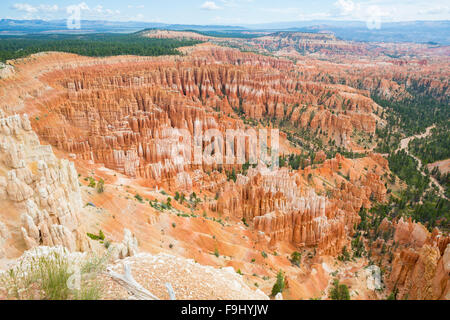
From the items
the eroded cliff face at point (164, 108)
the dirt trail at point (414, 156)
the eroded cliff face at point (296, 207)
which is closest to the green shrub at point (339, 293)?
the eroded cliff face at point (296, 207)

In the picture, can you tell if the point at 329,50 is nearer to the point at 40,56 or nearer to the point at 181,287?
the point at 40,56

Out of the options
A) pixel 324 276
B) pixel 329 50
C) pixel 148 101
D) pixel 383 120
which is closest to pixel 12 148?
pixel 324 276

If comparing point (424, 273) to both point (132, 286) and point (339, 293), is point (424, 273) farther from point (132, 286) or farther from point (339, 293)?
point (132, 286)

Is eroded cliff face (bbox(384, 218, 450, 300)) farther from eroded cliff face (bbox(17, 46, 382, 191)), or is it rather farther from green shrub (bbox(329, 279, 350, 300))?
eroded cliff face (bbox(17, 46, 382, 191))

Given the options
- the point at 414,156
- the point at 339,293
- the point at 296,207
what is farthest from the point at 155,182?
the point at 414,156

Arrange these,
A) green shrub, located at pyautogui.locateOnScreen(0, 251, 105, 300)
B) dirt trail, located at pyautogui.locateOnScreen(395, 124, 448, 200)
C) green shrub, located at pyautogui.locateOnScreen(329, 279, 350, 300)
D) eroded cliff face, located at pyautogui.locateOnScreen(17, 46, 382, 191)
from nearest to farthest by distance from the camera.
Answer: green shrub, located at pyautogui.locateOnScreen(0, 251, 105, 300) < green shrub, located at pyautogui.locateOnScreen(329, 279, 350, 300) < eroded cliff face, located at pyautogui.locateOnScreen(17, 46, 382, 191) < dirt trail, located at pyautogui.locateOnScreen(395, 124, 448, 200)

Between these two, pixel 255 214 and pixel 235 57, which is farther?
pixel 235 57

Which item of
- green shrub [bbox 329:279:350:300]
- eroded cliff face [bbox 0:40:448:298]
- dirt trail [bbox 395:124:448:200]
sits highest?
eroded cliff face [bbox 0:40:448:298]

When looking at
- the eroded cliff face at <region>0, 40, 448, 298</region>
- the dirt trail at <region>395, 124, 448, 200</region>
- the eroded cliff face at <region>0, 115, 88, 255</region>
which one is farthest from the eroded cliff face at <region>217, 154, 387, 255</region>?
the eroded cliff face at <region>0, 115, 88, 255</region>
